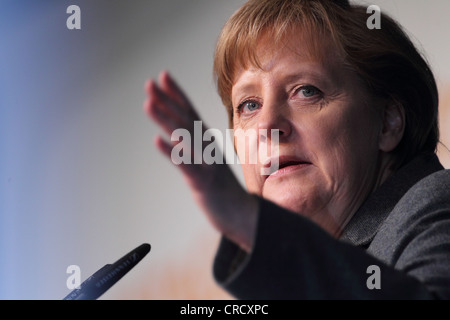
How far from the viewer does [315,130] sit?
2.72 ft

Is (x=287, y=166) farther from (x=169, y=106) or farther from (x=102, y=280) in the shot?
(x=169, y=106)

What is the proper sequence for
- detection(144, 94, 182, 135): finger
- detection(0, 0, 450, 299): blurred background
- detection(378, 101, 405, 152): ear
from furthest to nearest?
detection(0, 0, 450, 299): blurred background < detection(378, 101, 405, 152): ear < detection(144, 94, 182, 135): finger

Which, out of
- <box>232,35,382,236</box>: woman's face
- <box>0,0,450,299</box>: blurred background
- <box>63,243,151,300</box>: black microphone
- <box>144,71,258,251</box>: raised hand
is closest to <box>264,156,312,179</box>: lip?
<box>232,35,382,236</box>: woman's face

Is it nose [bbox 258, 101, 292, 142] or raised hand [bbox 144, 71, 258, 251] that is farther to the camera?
nose [bbox 258, 101, 292, 142]

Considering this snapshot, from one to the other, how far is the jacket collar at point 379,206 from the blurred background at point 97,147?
2.82ft

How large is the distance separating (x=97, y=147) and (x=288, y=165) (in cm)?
110

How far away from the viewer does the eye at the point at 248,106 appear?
0.90 metres

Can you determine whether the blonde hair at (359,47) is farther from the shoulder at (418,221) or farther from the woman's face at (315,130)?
the shoulder at (418,221)

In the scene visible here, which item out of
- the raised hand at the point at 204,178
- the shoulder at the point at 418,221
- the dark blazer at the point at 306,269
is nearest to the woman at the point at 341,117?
the shoulder at the point at 418,221

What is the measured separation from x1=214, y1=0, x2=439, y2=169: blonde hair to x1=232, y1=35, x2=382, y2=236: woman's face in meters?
0.02

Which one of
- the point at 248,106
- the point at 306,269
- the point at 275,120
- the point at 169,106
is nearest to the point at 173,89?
the point at 169,106

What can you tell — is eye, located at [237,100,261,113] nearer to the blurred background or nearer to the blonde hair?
the blonde hair

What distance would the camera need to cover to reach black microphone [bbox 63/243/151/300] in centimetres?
58
